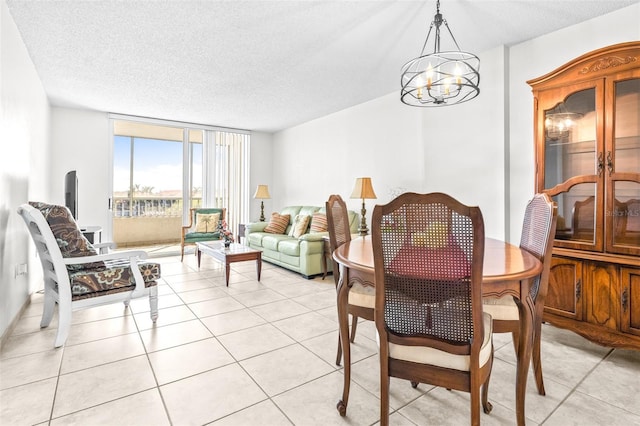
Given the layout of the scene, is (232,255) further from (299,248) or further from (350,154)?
(350,154)

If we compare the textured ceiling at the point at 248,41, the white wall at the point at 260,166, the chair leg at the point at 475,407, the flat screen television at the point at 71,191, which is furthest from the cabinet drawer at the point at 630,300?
the white wall at the point at 260,166

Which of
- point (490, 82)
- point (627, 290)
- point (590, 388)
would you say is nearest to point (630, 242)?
point (627, 290)

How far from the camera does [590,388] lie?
6.06 ft

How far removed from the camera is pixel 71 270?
254cm

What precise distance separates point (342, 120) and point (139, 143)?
486 cm

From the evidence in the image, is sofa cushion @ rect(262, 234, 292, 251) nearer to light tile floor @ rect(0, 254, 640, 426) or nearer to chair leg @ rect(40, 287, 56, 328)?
light tile floor @ rect(0, 254, 640, 426)

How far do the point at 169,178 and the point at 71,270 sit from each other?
5443 millimetres

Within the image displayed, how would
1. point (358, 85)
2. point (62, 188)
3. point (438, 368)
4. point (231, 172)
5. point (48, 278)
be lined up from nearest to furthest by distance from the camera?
point (438, 368) → point (48, 278) → point (358, 85) → point (62, 188) → point (231, 172)

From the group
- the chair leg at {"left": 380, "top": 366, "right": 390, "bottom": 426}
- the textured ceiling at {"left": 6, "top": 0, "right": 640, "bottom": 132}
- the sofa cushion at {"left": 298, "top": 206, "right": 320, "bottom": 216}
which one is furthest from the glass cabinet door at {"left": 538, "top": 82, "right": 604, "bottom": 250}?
the sofa cushion at {"left": 298, "top": 206, "right": 320, "bottom": 216}

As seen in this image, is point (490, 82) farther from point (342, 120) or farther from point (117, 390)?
point (117, 390)

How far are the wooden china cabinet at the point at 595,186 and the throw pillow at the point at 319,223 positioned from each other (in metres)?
2.78

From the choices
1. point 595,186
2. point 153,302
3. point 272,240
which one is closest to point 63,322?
point 153,302

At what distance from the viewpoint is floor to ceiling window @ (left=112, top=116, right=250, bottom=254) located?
658 cm

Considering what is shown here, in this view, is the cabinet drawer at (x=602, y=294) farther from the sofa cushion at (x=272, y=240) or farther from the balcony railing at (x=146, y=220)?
the balcony railing at (x=146, y=220)
